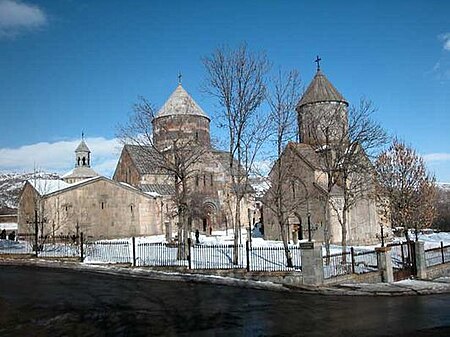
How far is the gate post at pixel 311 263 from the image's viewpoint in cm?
1620

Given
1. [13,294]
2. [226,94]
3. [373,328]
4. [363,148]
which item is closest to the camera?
[373,328]

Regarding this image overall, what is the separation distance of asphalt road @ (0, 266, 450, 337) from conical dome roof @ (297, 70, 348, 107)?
24.4 meters

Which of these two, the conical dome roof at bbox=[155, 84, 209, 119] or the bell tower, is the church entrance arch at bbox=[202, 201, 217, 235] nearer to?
the conical dome roof at bbox=[155, 84, 209, 119]

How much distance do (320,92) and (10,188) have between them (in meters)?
134

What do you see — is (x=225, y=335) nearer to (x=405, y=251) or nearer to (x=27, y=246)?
(x=405, y=251)

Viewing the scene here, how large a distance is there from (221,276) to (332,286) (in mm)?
4239

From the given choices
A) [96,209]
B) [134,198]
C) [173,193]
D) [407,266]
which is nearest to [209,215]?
[173,193]

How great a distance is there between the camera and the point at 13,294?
13.8 metres

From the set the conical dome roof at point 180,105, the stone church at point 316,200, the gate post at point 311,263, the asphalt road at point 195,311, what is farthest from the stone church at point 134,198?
the asphalt road at point 195,311

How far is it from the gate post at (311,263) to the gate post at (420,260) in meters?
6.81

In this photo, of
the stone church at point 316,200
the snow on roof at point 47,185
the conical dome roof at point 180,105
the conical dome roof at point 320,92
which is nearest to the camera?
the stone church at point 316,200

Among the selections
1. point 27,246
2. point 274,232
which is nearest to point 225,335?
point 27,246

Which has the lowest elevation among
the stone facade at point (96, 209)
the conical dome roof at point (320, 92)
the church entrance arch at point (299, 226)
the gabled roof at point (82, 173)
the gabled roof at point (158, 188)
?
the church entrance arch at point (299, 226)

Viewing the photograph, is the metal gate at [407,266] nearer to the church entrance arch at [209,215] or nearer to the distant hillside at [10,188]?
the church entrance arch at [209,215]
